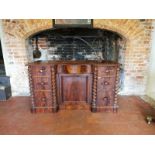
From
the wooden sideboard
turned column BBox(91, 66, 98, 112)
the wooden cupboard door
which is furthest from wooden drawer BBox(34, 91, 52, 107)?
turned column BBox(91, 66, 98, 112)

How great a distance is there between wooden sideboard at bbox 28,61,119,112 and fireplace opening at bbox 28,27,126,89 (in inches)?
31.4

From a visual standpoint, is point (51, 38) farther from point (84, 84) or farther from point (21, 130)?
point (21, 130)

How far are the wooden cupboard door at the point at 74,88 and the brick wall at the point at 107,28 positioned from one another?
914 millimetres

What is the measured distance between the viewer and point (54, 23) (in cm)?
288

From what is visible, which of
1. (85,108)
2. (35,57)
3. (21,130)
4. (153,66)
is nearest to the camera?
(21,130)

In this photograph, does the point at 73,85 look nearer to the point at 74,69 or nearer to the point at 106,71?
the point at 74,69

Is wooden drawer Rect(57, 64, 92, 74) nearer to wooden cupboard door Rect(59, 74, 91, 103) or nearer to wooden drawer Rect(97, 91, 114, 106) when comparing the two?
wooden cupboard door Rect(59, 74, 91, 103)

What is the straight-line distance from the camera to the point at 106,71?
2672 mm

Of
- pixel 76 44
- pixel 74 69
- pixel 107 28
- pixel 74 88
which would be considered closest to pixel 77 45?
pixel 76 44

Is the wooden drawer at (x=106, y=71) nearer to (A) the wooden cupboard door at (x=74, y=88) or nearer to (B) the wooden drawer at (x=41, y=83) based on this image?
(A) the wooden cupboard door at (x=74, y=88)

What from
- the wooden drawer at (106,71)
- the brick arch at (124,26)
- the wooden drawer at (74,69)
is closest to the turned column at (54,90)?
the wooden drawer at (74,69)
